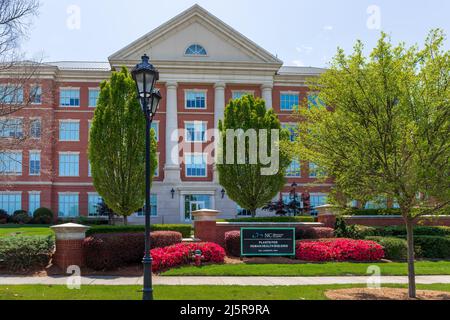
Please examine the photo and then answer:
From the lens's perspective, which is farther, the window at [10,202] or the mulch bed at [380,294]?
the window at [10,202]

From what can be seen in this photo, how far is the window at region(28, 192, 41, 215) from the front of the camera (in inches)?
1618

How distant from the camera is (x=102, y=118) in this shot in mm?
21297

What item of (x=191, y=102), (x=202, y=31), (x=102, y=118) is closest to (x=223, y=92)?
(x=191, y=102)

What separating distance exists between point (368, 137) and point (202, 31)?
33.5m

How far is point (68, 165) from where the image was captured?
139 ft

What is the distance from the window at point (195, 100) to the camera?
42.8m

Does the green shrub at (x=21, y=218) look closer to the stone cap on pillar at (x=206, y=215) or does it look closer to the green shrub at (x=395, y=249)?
the stone cap on pillar at (x=206, y=215)

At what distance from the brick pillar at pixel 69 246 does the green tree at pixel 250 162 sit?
431 inches

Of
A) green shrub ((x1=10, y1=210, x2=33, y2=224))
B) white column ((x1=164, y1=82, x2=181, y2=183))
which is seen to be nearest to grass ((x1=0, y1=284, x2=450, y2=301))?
green shrub ((x1=10, y1=210, x2=33, y2=224))

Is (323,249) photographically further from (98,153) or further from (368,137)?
(98,153)

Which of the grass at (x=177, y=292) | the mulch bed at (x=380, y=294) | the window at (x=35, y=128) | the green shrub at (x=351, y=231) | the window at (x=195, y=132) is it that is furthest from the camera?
the window at (x=195, y=132)

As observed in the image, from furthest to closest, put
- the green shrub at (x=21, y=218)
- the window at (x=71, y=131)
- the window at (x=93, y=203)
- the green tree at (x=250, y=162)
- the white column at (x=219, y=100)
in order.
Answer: the window at (x=71, y=131), the white column at (x=219, y=100), the window at (x=93, y=203), the green shrub at (x=21, y=218), the green tree at (x=250, y=162)

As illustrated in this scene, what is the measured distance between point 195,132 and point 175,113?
2.43 metres

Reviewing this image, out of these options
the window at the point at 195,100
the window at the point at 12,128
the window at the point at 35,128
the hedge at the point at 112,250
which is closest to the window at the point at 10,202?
the window at the point at 195,100
